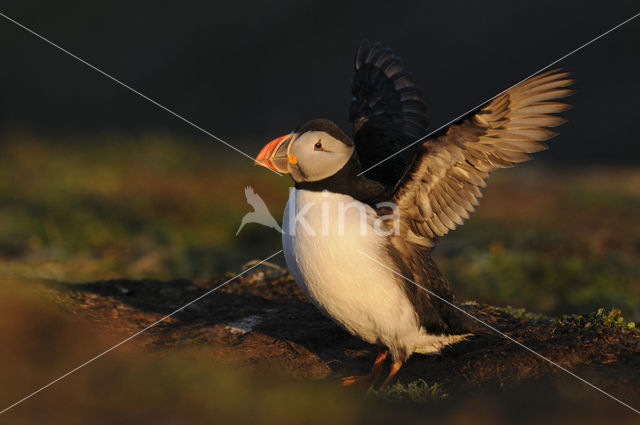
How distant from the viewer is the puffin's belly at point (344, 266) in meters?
5.30

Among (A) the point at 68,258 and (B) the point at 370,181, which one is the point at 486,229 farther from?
(B) the point at 370,181

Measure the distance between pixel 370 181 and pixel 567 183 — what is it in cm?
1222

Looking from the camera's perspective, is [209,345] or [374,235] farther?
[209,345]

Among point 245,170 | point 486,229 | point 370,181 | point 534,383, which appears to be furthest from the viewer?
point 245,170

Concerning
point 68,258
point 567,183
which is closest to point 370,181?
point 68,258

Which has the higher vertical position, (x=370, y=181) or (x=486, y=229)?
(x=370, y=181)

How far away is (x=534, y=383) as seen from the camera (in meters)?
5.07

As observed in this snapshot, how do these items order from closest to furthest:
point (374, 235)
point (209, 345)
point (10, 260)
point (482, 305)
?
point (374, 235), point (209, 345), point (482, 305), point (10, 260)

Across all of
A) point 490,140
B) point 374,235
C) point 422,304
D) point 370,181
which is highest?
point 490,140

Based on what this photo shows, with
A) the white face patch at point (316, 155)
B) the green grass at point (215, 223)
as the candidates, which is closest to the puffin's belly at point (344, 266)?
Answer: the white face patch at point (316, 155)

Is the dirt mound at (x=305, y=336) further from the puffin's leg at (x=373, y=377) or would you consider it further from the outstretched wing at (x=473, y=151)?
the outstretched wing at (x=473, y=151)

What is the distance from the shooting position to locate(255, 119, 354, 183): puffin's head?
17.9ft

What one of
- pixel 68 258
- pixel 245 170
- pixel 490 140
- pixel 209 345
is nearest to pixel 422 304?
pixel 490 140

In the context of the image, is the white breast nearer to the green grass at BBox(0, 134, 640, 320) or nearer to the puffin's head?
the puffin's head
